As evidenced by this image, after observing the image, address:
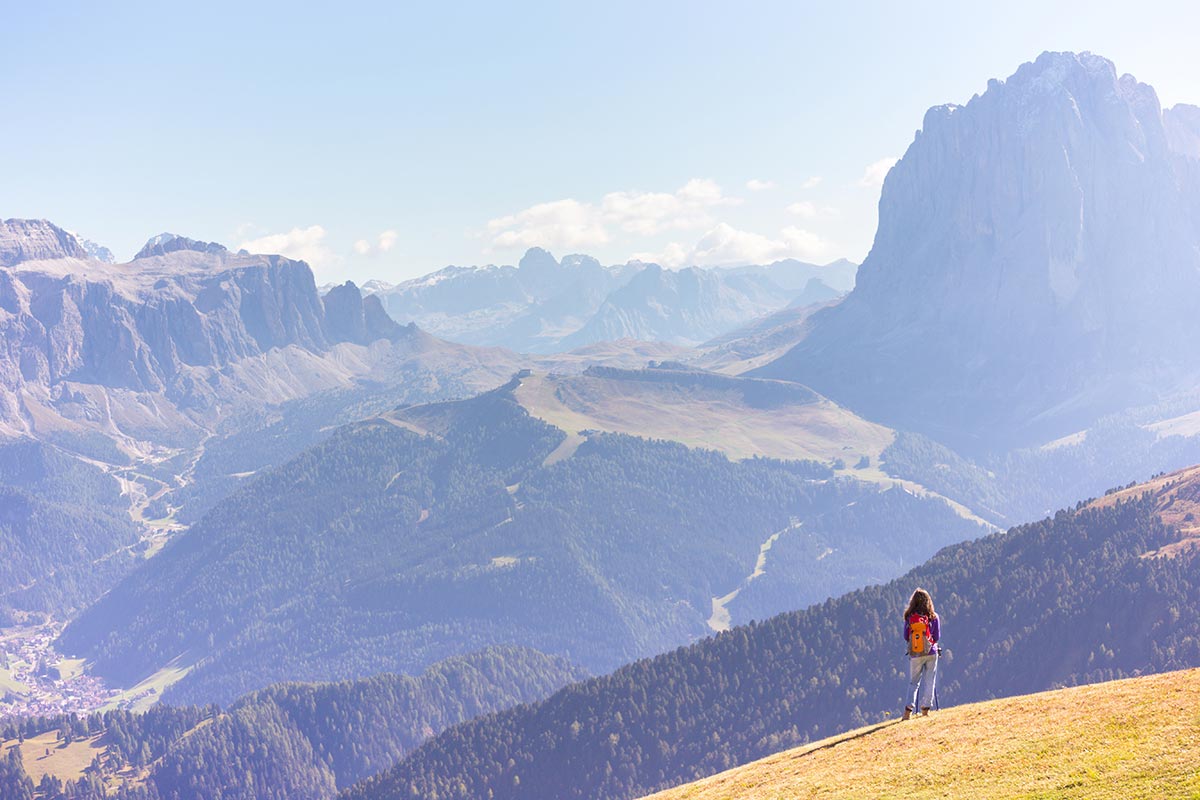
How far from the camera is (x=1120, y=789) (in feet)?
112

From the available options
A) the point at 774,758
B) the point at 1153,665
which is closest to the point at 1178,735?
the point at 774,758

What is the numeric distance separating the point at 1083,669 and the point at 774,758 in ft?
537

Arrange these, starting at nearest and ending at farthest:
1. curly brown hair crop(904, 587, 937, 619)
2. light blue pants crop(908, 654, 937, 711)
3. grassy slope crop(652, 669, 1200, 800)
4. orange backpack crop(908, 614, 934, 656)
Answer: grassy slope crop(652, 669, 1200, 800) < orange backpack crop(908, 614, 934, 656) < curly brown hair crop(904, 587, 937, 619) < light blue pants crop(908, 654, 937, 711)

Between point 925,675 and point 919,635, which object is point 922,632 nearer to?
point 919,635

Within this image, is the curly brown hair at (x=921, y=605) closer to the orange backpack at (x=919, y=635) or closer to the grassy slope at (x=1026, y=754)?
the orange backpack at (x=919, y=635)

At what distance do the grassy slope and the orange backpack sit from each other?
152 inches

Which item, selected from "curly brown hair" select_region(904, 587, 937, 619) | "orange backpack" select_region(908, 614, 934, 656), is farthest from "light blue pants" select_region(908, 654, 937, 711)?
"curly brown hair" select_region(904, 587, 937, 619)

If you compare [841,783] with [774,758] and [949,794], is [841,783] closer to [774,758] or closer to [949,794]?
[949,794]

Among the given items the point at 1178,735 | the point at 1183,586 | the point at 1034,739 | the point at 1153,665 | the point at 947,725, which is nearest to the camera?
the point at 1178,735

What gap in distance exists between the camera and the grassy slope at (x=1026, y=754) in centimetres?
3559

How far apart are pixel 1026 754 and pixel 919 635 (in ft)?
29.8

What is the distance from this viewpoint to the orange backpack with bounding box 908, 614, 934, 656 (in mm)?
48875

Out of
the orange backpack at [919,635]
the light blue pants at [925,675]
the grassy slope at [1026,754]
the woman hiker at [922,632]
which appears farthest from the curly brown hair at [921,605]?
the grassy slope at [1026,754]

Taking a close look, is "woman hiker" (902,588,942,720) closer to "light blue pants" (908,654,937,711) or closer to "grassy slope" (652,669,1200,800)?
"light blue pants" (908,654,937,711)
